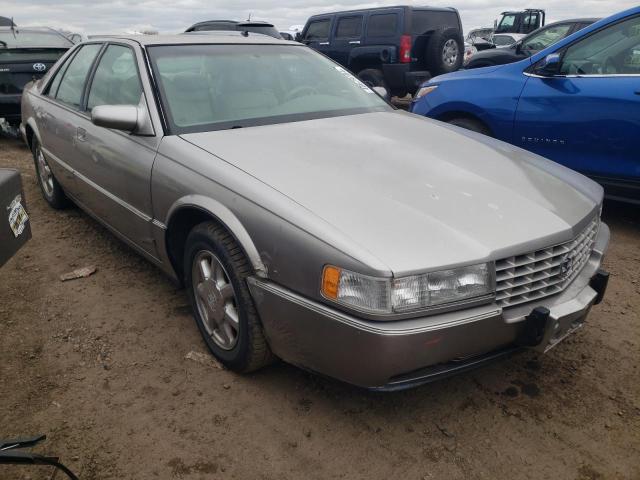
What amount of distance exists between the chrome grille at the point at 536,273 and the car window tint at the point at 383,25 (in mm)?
8522

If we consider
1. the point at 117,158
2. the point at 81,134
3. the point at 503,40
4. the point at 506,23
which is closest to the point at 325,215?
the point at 117,158

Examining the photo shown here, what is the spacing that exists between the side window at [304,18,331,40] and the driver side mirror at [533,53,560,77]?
294 inches

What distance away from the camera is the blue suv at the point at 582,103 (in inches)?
163

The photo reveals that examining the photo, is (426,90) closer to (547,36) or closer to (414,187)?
(414,187)

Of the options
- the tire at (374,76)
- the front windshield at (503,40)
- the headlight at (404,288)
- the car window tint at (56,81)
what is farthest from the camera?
the front windshield at (503,40)

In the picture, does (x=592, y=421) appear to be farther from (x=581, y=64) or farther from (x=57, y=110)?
(x=57, y=110)

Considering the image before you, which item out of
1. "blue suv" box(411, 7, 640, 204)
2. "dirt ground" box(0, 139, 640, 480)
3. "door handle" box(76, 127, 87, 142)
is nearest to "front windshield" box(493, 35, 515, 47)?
"blue suv" box(411, 7, 640, 204)

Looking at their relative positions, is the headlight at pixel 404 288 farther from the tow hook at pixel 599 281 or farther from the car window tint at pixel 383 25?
the car window tint at pixel 383 25

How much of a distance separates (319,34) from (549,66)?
7.89 metres

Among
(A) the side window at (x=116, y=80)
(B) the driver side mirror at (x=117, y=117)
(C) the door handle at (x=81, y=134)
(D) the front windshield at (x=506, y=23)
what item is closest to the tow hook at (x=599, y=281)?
(B) the driver side mirror at (x=117, y=117)

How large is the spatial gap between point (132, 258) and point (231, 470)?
7.32 ft

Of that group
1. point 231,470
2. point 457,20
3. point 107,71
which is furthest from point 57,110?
point 457,20

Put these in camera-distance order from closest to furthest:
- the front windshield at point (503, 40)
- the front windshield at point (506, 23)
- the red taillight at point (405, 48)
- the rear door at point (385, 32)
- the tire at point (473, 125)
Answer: the tire at point (473, 125) < the red taillight at point (405, 48) < the rear door at point (385, 32) < the front windshield at point (503, 40) < the front windshield at point (506, 23)

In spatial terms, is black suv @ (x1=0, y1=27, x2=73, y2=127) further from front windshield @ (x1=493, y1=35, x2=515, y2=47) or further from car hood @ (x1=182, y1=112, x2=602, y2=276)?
front windshield @ (x1=493, y1=35, x2=515, y2=47)
